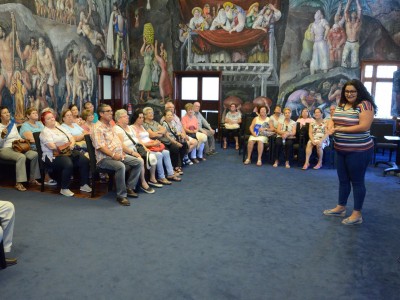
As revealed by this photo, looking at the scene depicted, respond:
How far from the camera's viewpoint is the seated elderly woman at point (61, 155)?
19.0 feet

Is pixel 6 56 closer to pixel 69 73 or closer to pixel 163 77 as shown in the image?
pixel 69 73

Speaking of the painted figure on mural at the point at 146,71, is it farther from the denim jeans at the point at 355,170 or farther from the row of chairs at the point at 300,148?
the denim jeans at the point at 355,170

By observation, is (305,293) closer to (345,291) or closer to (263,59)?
(345,291)

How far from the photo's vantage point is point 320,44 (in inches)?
448

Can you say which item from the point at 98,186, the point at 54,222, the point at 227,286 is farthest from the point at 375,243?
the point at 98,186

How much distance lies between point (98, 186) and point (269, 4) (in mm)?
8069

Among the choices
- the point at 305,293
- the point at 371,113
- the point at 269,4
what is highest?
the point at 269,4

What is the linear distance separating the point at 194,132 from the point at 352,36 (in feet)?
19.0

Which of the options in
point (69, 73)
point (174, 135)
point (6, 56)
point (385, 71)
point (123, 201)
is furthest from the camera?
point (385, 71)

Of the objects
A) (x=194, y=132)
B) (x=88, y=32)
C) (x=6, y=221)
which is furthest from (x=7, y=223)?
(x=88, y=32)

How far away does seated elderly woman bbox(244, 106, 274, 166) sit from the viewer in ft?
28.5

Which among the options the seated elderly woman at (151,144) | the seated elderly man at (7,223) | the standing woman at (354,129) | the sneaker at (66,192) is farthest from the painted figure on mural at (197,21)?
the seated elderly man at (7,223)

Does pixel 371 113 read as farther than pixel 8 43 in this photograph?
No

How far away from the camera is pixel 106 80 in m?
11.7
